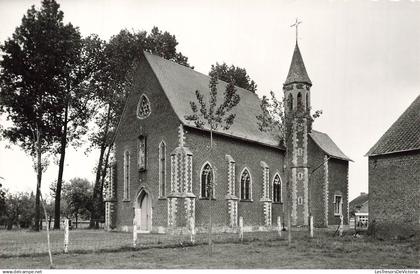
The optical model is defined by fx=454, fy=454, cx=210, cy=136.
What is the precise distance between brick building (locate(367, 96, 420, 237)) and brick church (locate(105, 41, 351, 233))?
221 inches

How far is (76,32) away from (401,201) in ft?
92.8


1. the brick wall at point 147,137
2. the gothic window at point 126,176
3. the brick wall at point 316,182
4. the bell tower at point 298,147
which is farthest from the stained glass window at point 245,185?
the gothic window at point 126,176

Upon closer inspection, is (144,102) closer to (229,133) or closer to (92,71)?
(229,133)

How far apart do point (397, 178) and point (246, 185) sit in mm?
13524

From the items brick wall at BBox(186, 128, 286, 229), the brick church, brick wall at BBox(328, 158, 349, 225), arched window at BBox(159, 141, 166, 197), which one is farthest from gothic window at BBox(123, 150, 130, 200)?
brick wall at BBox(328, 158, 349, 225)

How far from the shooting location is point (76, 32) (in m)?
38.3

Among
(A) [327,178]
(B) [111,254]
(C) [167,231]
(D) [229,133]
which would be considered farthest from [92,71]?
(B) [111,254]

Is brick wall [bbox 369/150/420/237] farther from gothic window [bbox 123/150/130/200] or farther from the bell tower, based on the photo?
gothic window [bbox 123/150/130/200]

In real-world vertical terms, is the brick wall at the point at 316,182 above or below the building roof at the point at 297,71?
below

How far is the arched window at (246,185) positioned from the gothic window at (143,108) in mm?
9395

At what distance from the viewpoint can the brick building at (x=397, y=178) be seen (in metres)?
26.2

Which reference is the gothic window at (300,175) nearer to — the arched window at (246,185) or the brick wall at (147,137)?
the arched window at (246,185)

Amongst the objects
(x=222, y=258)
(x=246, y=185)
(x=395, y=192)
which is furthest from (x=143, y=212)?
(x=222, y=258)

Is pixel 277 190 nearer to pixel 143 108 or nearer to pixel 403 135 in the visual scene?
pixel 143 108
